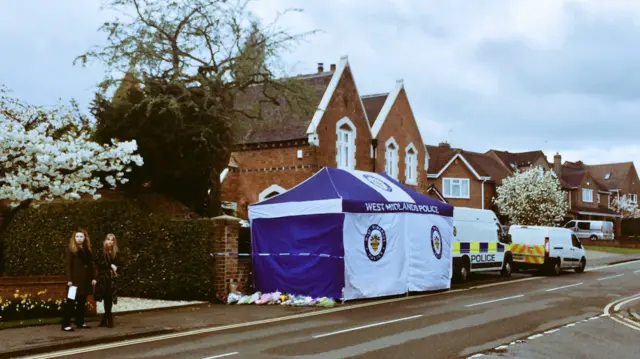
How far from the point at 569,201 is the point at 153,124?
198ft

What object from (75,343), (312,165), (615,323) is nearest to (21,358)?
(75,343)

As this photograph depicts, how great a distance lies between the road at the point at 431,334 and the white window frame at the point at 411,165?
2034 cm

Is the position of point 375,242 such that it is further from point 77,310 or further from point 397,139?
point 397,139

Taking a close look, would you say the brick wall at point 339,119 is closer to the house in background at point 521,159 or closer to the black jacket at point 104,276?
the black jacket at point 104,276

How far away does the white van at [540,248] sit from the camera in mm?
28562

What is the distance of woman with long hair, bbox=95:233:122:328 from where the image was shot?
13.2 meters

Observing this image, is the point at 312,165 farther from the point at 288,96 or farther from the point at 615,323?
the point at 615,323

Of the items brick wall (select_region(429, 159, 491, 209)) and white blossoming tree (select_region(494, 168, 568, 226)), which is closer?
brick wall (select_region(429, 159, 491, 209))

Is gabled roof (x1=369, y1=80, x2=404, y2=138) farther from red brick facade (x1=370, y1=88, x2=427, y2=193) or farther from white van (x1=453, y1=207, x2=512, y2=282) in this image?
white van (x1=453, y1=207, x2=512, y2=282)

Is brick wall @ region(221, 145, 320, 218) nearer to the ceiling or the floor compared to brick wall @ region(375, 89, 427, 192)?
nearer to the floor

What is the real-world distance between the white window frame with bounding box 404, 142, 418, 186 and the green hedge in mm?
21915

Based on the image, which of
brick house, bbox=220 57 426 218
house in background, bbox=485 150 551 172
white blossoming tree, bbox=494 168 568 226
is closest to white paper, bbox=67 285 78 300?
brick house, bbox=220 57 426 218

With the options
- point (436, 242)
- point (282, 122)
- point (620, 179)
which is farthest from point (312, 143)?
point (620, 179)

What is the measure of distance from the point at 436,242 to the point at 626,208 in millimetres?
65634
